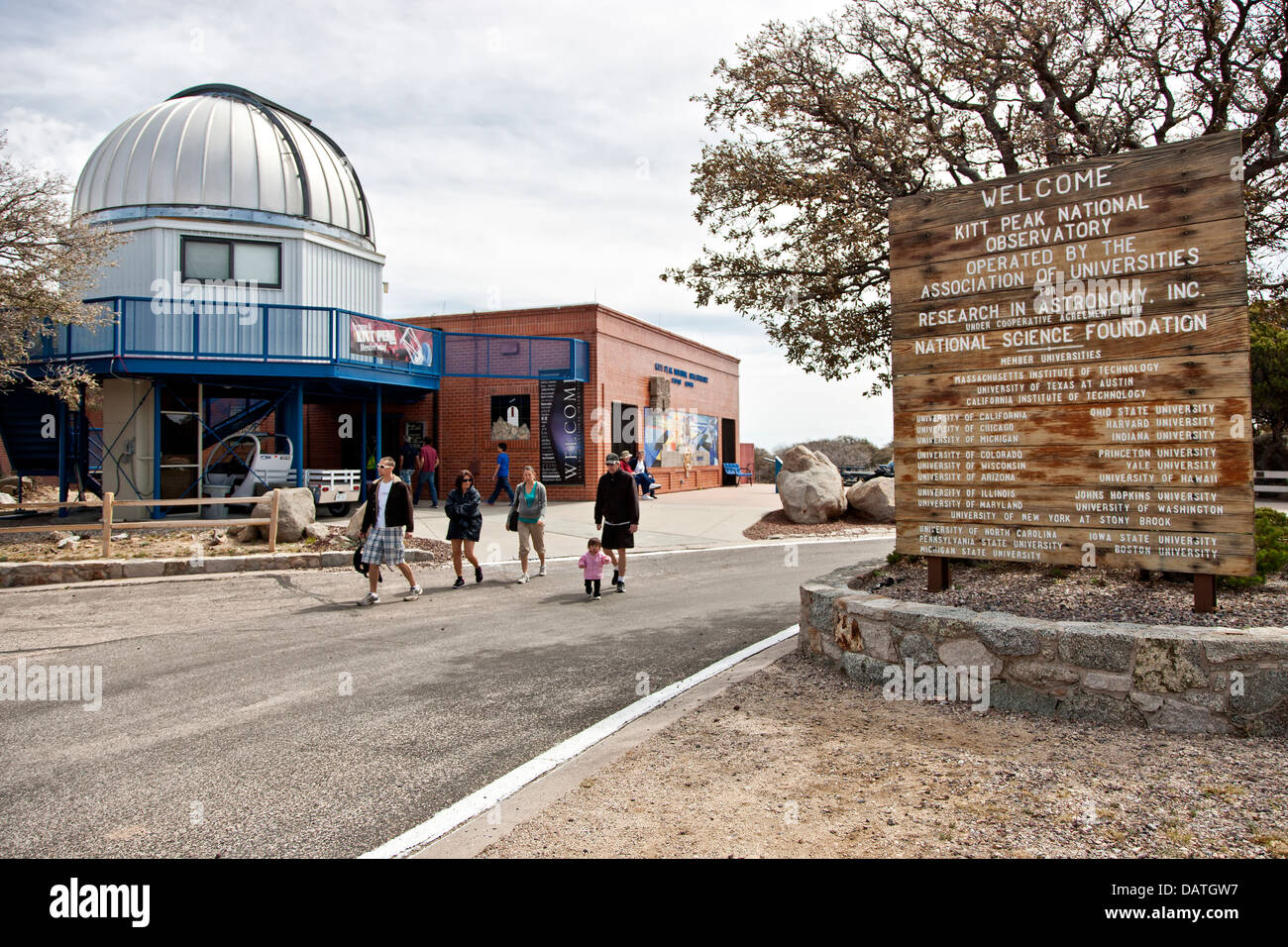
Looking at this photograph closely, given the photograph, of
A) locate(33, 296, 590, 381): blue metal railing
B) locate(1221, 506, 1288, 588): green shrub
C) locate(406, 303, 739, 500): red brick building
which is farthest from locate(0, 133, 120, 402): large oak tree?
locate(1221, 506, 1288, 588): green shrub

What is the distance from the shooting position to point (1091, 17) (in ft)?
28.0

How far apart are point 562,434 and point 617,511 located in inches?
530

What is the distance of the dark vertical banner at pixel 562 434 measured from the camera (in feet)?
77.0

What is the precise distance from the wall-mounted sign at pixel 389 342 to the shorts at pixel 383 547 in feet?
32.8

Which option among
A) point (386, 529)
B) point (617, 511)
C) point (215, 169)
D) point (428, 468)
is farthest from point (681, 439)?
point (386, 529)

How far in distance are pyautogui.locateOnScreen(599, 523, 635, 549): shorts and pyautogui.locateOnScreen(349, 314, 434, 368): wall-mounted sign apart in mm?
10641

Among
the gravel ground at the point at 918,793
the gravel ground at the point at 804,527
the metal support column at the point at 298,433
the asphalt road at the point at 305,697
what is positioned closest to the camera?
the gravel ground at the point at 918,793

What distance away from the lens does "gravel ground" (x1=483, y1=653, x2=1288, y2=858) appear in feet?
10.6

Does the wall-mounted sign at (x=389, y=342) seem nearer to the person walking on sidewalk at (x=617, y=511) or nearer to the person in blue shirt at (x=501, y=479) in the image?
the person in blue shirt at (x=501, y=479)

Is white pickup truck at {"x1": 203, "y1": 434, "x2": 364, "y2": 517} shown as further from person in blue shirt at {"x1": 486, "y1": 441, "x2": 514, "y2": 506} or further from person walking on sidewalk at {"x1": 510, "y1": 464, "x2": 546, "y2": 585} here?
person walking on sidewalk at {"x1": 510, "y1": 464, "x2": 546, "y2": 585}

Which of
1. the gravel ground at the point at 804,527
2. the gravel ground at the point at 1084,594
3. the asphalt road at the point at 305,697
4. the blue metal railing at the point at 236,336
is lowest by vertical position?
the asphalt road at the point at 305,697

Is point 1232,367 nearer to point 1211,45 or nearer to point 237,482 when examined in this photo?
point 1211,45

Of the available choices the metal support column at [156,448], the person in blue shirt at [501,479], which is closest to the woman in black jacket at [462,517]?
the metal support column at [156,448]

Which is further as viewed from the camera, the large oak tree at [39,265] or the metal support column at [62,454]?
the metal support column at [62,454]
